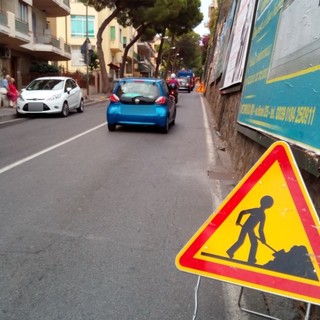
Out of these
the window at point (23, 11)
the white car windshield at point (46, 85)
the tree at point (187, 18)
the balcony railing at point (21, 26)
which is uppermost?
the tree at point (187, 18)

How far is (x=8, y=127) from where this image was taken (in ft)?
45.4

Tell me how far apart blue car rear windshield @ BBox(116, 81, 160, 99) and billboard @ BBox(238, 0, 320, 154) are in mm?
5659

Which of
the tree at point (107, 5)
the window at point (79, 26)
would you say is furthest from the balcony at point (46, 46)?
the window at point (79, 26)

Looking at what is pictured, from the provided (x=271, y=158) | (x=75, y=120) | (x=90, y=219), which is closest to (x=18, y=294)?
(x=90, y=219)

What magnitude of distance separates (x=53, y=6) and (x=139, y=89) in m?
23.1

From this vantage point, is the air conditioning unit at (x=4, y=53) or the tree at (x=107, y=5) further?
the tree at (x=107, y=5)

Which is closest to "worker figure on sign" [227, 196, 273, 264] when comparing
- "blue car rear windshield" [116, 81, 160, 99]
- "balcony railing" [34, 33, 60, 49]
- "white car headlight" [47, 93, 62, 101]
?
"blue car rear windshield" [116, 81, 160, 99]

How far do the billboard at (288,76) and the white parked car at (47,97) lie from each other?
36.8 ft

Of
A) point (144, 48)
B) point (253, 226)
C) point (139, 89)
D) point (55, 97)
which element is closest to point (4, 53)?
point (55, 97)

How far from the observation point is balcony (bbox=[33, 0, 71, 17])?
30859 millimetres

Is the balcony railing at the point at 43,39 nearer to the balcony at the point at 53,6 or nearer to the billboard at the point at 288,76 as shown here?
the balcony at the point at 53,6

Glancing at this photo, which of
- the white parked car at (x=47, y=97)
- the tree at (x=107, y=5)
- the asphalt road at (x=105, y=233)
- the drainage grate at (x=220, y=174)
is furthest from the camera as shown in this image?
the tree at (x=107, y=5)

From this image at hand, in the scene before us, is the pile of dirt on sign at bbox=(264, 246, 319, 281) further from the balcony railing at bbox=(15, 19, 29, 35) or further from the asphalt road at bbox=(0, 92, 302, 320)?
the balcony railing at bbox=(15, 19, 29, 35)

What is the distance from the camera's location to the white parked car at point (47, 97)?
A: 54.0 ft
